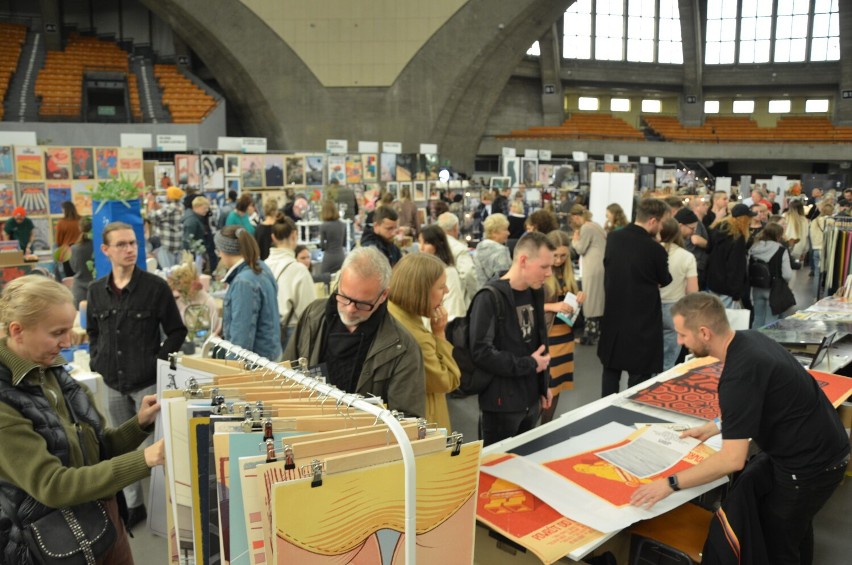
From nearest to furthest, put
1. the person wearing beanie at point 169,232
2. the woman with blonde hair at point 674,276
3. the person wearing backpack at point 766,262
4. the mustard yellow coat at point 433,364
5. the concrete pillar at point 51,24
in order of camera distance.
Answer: the mustard yellow coat at point 433,364 < the woman with blonde hair at point 674,276 < the person wearing backpack at point 766,262 < the person wearing beanie at point 169,232 < the concrete pillar at point 51,24

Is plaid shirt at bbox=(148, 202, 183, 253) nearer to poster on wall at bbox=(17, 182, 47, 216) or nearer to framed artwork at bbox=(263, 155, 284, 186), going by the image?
poster on wall at bbox=(17, 182, 47, 216)

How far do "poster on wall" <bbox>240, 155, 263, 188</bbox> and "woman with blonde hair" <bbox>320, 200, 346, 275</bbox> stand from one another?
19.2ft

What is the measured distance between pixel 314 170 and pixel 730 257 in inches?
333

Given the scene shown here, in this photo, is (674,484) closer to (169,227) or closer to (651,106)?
(169,227)

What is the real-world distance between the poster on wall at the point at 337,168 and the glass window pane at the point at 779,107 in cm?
2350

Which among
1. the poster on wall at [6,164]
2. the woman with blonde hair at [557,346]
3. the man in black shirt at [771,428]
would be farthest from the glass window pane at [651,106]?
the man in black shirt at [771,428]

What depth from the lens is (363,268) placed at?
226 centimetres

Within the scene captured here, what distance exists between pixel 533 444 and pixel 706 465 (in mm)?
716

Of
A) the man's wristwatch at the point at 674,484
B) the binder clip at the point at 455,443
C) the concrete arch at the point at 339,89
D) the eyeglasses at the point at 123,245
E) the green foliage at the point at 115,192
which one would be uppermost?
the concrete arch at the point at 339,89

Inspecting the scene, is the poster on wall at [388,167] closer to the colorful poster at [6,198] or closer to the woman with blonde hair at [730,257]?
the colorful poster at [6,198]

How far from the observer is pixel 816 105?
29250 mm

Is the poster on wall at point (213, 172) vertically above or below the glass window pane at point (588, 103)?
below

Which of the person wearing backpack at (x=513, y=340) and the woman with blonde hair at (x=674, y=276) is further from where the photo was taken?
the woman with blonde hair at (x=674, y=276)

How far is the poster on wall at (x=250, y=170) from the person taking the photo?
41.3ft
